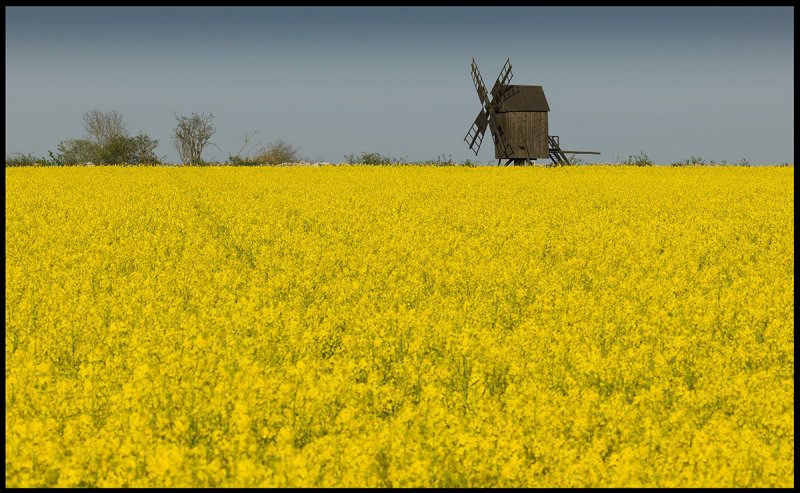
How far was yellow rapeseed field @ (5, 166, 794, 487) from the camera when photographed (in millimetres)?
4004

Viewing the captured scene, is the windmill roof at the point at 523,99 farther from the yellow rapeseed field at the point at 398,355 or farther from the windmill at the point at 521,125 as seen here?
the yellow rapeseed field at the point at 398,355

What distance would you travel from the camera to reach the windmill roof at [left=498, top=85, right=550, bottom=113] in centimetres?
4188

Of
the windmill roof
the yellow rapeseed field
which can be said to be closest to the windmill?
the windmill roof

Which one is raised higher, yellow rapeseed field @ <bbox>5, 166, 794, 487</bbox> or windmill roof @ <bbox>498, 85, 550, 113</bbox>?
windmill roof @ <bbox>498, 85, 550, 113</bbox>

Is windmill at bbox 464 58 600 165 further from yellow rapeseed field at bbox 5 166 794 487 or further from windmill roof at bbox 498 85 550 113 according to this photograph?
yellow rapeseed field at bbox 5 166 794 487

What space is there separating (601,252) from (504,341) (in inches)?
215

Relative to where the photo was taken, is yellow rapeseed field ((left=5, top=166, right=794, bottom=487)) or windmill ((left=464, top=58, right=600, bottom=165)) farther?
windmill ((left=464, top=58, right=600, bottom=165))

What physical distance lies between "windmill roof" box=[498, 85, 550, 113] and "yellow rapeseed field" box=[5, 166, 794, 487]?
97.0ft

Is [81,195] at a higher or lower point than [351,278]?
higher

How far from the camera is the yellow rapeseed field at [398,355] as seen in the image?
4004mm

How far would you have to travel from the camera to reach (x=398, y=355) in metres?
6.21

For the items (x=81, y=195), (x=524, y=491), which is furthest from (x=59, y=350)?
(x=81, y=195)

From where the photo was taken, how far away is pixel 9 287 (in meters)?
8.13

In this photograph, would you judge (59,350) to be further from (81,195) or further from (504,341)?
(81,195)
